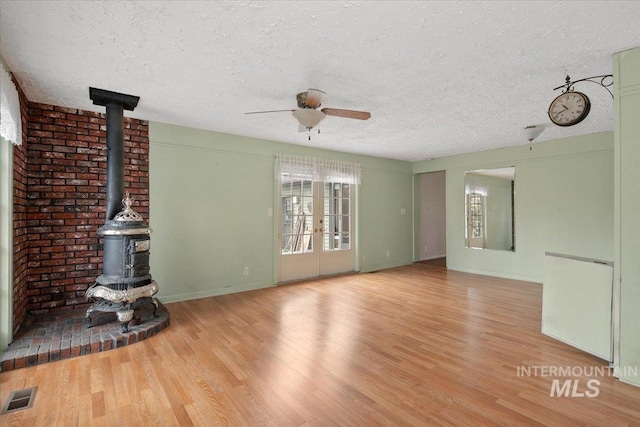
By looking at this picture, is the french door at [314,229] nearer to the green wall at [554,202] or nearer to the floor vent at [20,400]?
the green wall at [554,202]

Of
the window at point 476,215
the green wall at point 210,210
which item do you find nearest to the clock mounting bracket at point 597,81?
the green wall at point 210,210

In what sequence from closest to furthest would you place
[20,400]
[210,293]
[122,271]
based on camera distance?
[20,400], [122,271], [210,293]

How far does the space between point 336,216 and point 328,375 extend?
3.98 meters

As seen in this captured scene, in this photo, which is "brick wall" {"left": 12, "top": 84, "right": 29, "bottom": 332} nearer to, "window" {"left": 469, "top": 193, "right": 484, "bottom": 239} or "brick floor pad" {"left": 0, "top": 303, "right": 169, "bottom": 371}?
"brick floor pad" {"left": 0, "top": 303, "right": 169, "bottom": 371}

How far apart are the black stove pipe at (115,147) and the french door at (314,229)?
2.50m

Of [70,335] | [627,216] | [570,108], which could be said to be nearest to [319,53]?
[570,108]

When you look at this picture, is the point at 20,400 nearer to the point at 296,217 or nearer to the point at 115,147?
the point at 115,147

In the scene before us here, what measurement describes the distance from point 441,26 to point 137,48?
2.12 m

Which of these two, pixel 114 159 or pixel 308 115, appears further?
pixel 114 159

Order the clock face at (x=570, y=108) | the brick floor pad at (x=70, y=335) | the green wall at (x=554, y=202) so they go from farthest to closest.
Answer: the green wall at (x=554, y=202) < the clock face at (x=570, y=108) < the brick floor pad at (x=70, y=335)

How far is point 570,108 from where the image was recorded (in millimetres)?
2793

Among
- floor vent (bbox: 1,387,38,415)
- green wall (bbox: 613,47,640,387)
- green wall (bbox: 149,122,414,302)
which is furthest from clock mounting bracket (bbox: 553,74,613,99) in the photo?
floor vent (bbox: 1,387,38,415)

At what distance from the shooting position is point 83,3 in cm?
180

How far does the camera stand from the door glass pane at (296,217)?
5.41 meters
